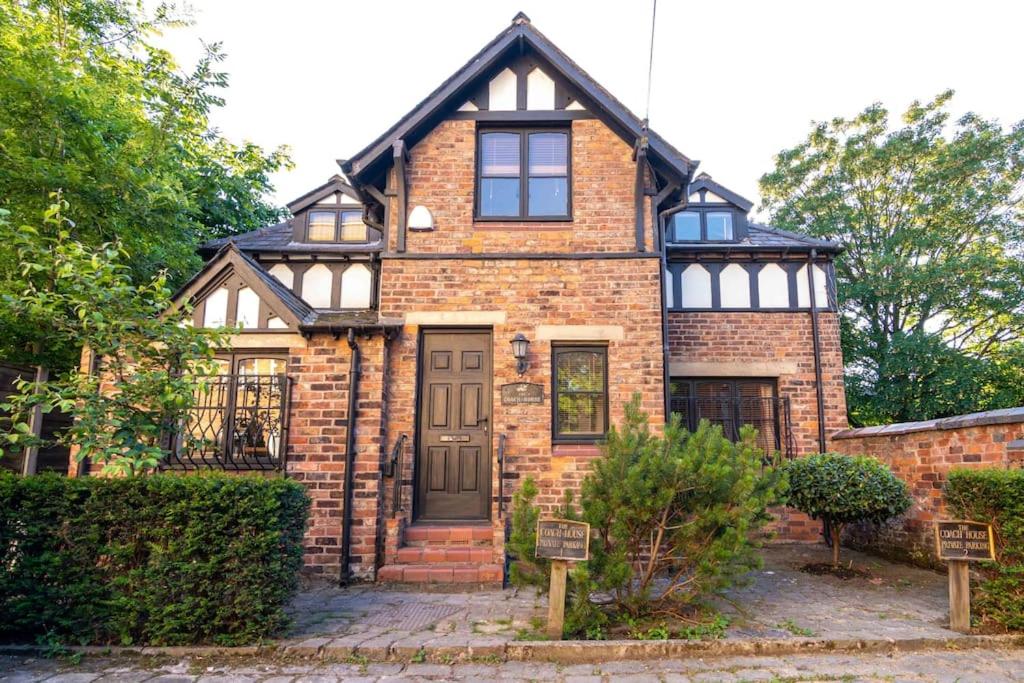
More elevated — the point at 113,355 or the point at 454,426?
the point at 113,355

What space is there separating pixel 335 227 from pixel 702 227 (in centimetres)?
716

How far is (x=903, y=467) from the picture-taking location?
26.5 feet

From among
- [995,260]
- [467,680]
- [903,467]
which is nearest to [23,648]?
[467,680]

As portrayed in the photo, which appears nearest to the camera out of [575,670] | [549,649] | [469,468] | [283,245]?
[575,670]

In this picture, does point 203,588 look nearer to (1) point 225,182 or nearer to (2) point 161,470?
(2) point 161,470

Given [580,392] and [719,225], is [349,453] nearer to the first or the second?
[580,392]

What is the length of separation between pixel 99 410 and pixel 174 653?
80.6 inches

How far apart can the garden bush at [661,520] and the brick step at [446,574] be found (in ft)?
5.47

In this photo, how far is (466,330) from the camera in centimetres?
830

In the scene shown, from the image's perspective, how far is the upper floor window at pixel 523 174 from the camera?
8586mm

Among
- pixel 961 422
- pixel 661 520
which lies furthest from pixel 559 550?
pixel 961 422

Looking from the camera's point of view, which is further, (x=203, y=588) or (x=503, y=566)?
(x=503, y=566)

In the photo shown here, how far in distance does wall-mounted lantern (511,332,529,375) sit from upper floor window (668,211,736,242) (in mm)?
5153

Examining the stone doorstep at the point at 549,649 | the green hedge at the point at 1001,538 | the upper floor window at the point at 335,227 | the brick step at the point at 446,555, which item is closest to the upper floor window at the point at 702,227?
the upper floor window at the point at 335,227
